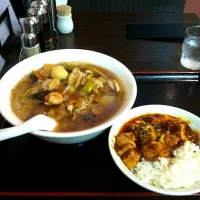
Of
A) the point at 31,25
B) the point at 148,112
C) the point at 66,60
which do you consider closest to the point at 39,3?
the point at 31,25

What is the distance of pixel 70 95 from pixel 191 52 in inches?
31.1

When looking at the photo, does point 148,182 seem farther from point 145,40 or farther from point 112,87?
point 145,40

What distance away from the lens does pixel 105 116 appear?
1179 millimetres

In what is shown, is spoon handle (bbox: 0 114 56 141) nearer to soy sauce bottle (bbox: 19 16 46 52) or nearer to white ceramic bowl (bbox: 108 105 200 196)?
white ceramic bowl (bbox: 108 105 200 196)

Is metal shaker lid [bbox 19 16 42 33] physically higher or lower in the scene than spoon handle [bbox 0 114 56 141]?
higher

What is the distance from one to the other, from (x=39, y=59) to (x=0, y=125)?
363mm

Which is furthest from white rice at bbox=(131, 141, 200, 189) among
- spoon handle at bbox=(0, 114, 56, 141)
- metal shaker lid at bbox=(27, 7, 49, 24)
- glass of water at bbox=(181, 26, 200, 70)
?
metal shaker lid at bbox=(27, 7, 49, 24)

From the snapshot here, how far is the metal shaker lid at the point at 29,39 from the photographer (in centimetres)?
149

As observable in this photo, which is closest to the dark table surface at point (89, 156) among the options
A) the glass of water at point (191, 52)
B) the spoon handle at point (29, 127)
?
the glass of water at point (191, 52)

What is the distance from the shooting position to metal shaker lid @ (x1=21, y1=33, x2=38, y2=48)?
1.49m

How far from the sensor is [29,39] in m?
1.49

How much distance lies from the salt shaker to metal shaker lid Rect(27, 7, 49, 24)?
24 centimetres

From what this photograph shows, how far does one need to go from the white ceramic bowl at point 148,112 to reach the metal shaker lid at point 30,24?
655 mm

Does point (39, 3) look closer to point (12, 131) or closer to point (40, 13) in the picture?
point (40, 13)
